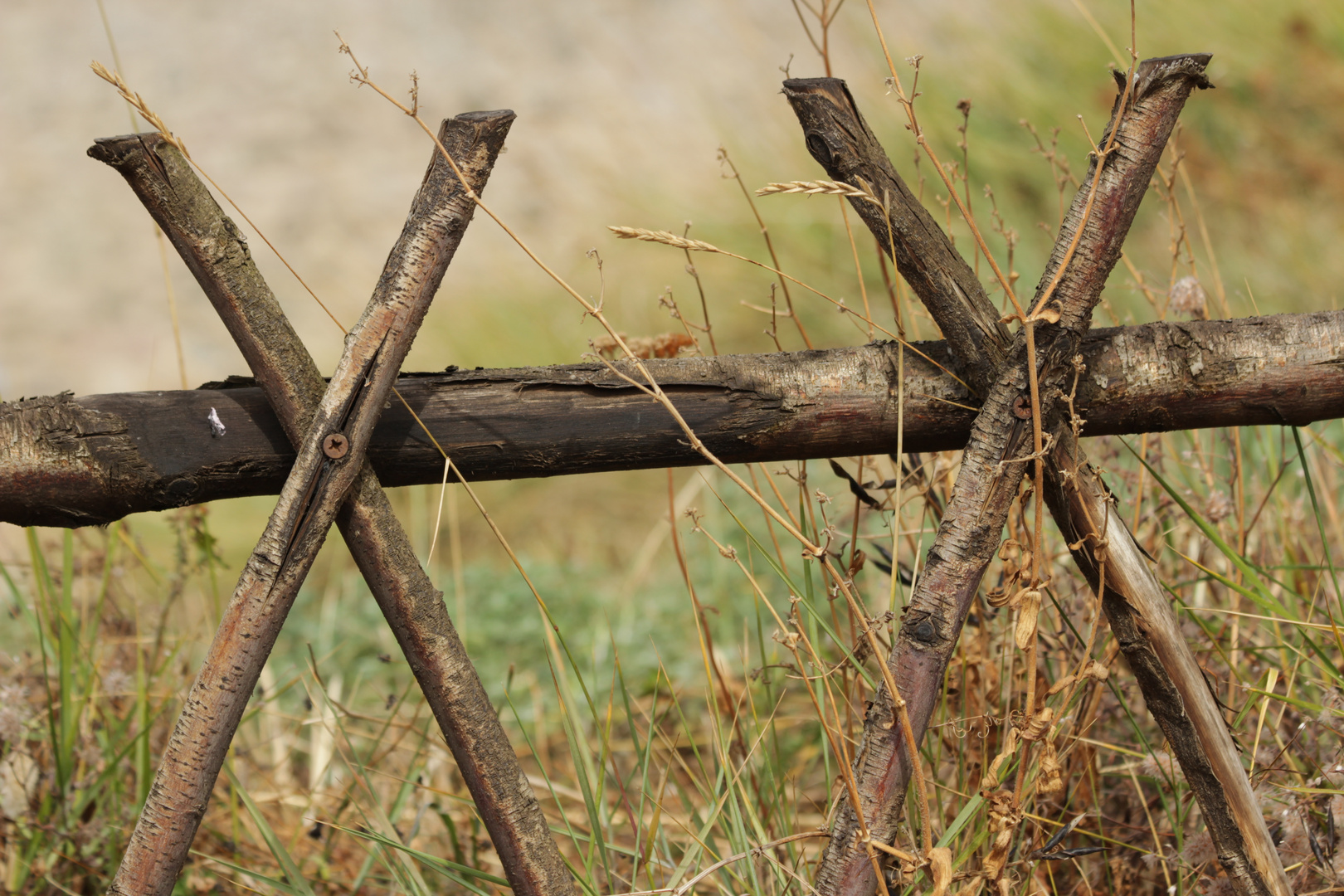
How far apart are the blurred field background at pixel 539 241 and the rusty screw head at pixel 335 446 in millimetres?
333

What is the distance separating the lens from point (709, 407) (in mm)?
938

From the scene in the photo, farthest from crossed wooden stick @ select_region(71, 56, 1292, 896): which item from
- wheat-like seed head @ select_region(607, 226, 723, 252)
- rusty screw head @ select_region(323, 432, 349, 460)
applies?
wheat-like seed head @ select_region(607, 226, 723, 252)

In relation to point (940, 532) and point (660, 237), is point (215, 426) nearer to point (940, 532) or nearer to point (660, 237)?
point (660, 237)

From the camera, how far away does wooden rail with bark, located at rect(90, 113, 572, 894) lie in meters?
0.84

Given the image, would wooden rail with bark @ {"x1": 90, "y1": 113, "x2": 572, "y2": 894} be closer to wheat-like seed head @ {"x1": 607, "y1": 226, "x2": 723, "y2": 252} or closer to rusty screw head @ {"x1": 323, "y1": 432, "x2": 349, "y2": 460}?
rusty screw head @ {"x1": 323, "y1": 432, "x2": 349, "y2": 460}

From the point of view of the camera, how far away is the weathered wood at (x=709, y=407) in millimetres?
904

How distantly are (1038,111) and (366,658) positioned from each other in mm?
2959

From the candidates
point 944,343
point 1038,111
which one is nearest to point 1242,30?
point 1038,111

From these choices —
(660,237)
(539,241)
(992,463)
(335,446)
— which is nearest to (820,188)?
(660,237)

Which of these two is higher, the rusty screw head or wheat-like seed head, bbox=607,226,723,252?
wheat-like seed head, bbox=607,226,723,252

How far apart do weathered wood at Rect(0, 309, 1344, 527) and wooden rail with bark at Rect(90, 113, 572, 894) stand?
0.07m

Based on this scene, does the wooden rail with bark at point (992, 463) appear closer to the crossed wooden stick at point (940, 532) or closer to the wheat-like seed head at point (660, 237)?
the crossed wooden stick at point (940, 532)

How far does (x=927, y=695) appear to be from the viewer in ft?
2.94

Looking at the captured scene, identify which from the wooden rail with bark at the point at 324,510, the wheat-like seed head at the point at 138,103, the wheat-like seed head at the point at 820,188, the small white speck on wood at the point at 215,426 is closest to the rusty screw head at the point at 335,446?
the wooden rail with bark at the point at 324,510
